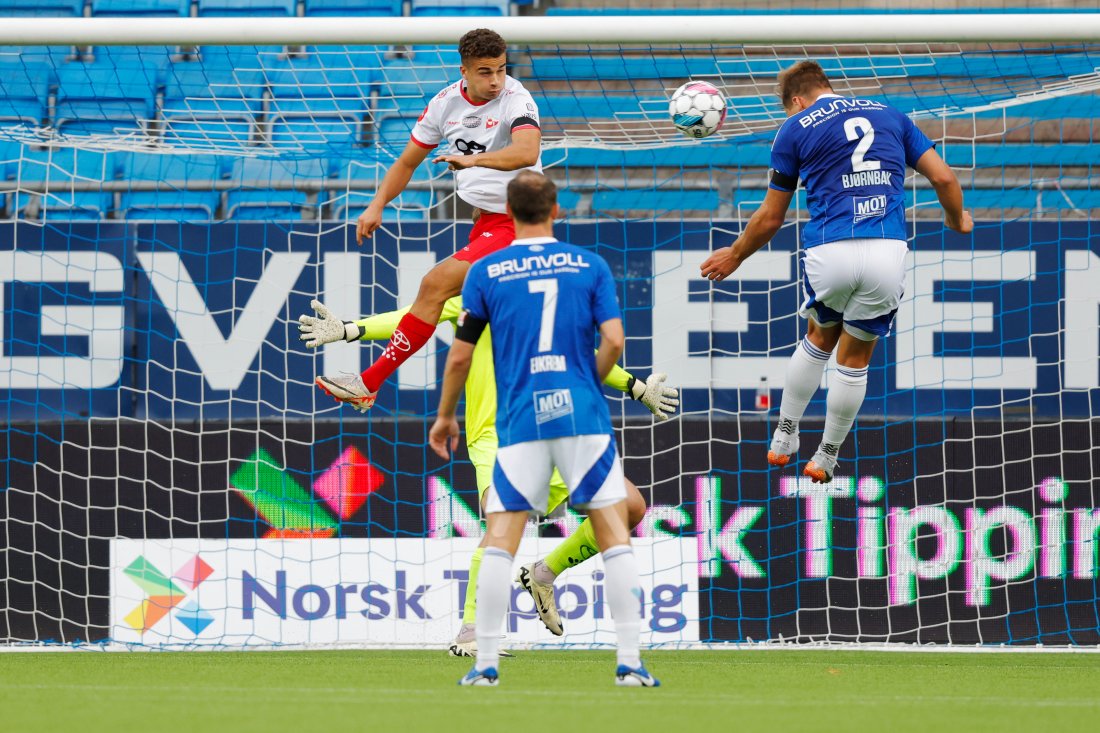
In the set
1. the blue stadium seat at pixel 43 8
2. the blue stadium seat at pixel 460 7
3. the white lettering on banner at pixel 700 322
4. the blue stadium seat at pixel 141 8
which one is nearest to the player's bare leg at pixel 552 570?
the white lettering on banner at pixel 700 322

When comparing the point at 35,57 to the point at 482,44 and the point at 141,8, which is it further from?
the point at 482,44

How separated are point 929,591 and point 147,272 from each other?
502cm

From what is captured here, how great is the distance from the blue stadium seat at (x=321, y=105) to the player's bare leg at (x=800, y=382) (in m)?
3.81

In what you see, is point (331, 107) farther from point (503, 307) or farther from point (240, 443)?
point (503, 307)

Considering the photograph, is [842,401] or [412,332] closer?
[412,332]

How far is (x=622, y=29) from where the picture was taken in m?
7.70

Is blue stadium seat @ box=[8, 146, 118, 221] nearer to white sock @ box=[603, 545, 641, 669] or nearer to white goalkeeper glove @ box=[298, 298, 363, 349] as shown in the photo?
white goalkeeper glove @ box=[298, 298, 363, 349]

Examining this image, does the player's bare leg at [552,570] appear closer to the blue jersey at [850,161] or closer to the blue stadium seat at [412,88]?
the blue jersey at [850,161]

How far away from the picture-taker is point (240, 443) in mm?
8867

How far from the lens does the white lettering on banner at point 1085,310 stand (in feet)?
29.1

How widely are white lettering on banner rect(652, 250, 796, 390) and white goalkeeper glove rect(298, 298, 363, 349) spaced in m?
2.22

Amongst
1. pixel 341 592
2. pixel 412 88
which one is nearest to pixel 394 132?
pixel 412 88

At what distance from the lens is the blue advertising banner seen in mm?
8914

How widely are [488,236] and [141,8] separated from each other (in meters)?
6.22
